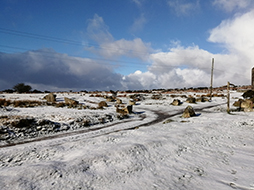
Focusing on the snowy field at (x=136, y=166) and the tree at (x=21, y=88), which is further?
the tree at (x=21, y=88)

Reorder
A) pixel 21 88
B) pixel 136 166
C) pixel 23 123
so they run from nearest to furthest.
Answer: pixel 136 166 < pixel 23 123 < pixel 21 88

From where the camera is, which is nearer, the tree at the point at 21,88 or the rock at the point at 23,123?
the rock at the point at 23,123

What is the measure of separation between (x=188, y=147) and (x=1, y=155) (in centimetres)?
925

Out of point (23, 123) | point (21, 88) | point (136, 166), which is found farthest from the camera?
point (21, 88)

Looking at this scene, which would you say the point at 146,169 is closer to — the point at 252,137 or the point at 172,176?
the point at 172,176

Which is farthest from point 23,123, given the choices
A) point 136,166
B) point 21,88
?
point 21,88

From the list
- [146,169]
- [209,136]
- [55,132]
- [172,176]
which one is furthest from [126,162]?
[55,132]

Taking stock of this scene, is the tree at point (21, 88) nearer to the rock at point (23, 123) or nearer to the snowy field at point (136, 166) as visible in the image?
the rock at point (23, 123)

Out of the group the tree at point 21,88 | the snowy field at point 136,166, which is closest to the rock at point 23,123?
the snowy field at point 136,166

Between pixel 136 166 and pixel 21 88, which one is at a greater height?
pixel 21 88

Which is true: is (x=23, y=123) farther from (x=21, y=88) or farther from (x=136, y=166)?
(x=21, y=88)

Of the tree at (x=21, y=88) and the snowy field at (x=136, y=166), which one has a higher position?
the tree at (x=21, y=88)

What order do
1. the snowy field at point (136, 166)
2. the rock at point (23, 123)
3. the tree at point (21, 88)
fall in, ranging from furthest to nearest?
the tree at point (21, 88), the rock at point (23, 123), the snowy field at point (136, 166)

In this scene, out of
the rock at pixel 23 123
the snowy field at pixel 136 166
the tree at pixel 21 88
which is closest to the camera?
the snowy field at pixel 136 166
